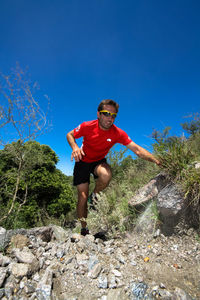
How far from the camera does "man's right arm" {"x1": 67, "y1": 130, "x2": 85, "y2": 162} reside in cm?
306

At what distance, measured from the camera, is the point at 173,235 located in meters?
2.49

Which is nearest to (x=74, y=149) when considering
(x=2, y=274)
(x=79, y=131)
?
(x=79, y=131)

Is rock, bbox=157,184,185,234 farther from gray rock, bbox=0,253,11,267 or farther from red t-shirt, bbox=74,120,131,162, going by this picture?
gray rock, bbox=0,253,11,267

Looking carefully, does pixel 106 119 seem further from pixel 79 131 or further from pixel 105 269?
pixel 105 269

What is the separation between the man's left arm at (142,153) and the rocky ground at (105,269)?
1.16 m

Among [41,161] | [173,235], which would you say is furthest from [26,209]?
[173,235]

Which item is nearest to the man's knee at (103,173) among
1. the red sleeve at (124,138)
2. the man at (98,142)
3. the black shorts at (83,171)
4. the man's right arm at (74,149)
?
the man at (98,142)

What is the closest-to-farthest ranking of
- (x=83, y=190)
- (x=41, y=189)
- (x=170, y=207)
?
(x=170, y=207) → (x=83, y=190) → (x=41, y=189)

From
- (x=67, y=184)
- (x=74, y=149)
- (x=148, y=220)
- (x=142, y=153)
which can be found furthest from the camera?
(x=67, y=184)

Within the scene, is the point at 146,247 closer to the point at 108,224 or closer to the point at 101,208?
the point at 108,224

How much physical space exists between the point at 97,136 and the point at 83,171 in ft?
2.65

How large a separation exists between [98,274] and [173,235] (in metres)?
1.20

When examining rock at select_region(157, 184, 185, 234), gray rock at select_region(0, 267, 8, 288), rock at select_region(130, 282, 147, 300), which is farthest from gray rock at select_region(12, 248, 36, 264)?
rock at select_region(157, 184, 185, 234)

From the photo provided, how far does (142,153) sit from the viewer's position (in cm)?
341
